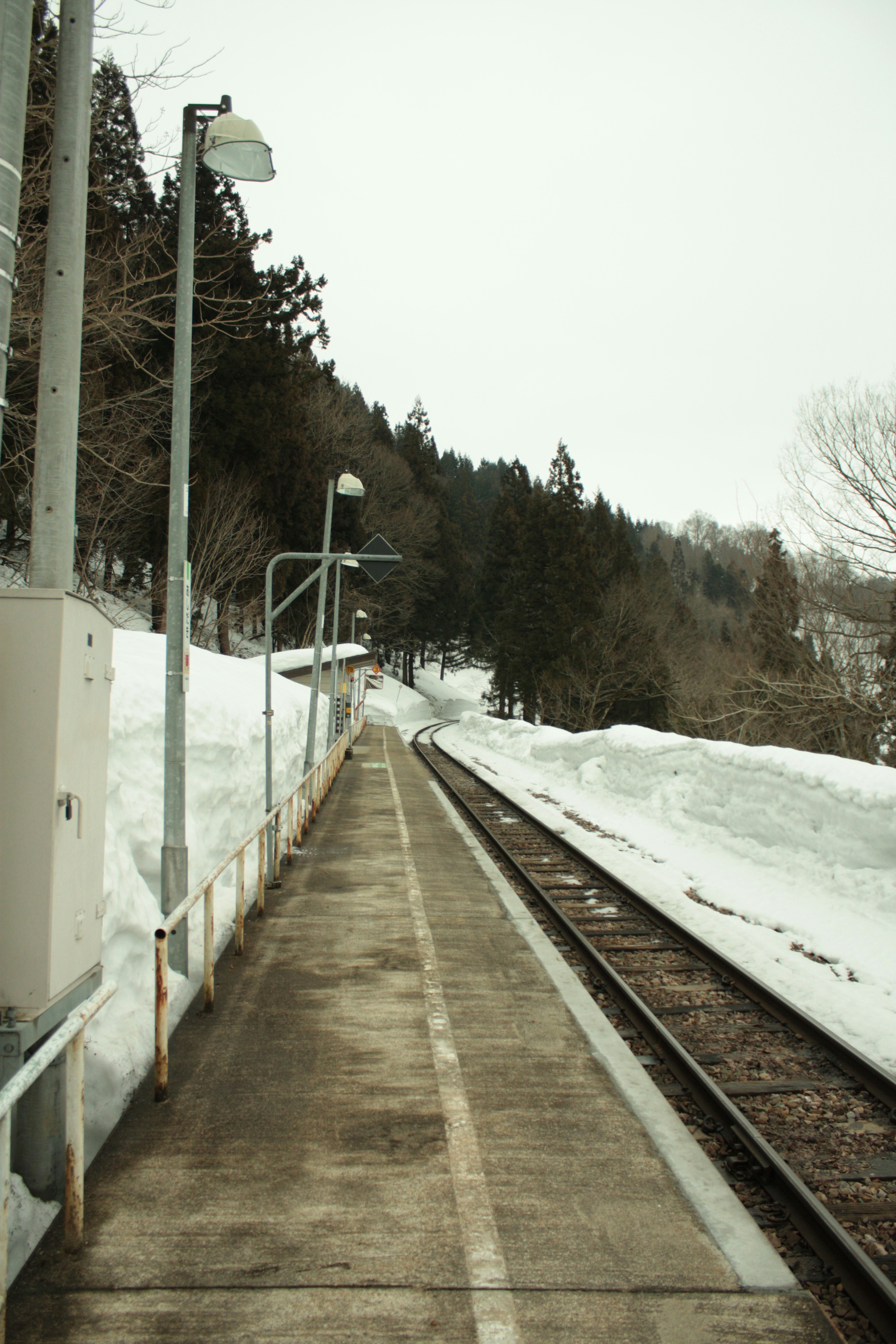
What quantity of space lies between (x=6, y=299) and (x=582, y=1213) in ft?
14.4

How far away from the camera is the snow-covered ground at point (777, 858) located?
6785 mm

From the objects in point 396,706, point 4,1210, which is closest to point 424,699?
point 396,706

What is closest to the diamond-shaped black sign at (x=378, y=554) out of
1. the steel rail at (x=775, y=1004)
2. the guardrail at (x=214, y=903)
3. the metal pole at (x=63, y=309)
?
the guardrail at (x=214, y=903)

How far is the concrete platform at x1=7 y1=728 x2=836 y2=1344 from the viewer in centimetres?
290

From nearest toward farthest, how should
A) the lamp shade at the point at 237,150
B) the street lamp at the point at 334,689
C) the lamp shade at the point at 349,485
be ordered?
1. the lamp shade at the point at 237,150
2. the lamp shade at the point at 349,485
3. the street lamp at the point at 334,689

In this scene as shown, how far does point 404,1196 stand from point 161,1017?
1.56m

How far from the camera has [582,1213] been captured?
11.5 feet

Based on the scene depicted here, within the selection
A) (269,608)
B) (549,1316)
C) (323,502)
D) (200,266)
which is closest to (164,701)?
(269,608)

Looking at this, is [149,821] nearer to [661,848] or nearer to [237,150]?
[237,150]

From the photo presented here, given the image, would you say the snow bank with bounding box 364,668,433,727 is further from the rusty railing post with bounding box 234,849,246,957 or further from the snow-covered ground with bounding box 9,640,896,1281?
the rusty railing post with bounding box 234,849,246,957

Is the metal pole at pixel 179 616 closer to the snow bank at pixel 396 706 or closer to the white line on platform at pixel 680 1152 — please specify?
the white line on platform at pixel 680 1152

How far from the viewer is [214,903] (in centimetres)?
771

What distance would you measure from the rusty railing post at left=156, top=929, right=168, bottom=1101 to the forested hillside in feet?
26.2

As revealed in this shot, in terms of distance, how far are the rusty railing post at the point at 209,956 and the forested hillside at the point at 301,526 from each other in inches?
288
